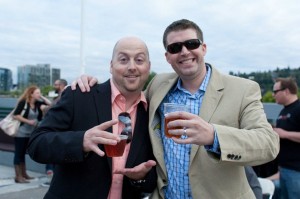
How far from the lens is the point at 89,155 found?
7.00ft

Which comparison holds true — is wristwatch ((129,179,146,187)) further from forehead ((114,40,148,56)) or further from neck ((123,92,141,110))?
forehead ((114,40,148,56))

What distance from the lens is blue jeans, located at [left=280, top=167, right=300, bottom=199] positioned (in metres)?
4.79

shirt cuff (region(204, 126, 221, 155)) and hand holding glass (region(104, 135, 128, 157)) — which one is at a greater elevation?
shirt cuff (region(204, 126, 221, 155))

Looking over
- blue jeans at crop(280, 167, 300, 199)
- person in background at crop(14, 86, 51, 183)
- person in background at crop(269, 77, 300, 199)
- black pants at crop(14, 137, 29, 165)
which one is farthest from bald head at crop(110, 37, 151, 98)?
black pants at crop(14, 137, 29, 165)

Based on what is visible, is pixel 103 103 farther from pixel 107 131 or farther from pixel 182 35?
pixel 182 35

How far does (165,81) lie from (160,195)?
813 mm

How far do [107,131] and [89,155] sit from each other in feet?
0.61

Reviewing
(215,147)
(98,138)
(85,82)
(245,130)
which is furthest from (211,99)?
(85,82)

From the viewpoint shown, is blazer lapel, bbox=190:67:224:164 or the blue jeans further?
the blue jeans

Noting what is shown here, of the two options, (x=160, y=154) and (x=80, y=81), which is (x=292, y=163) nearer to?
(x=160, y=154)

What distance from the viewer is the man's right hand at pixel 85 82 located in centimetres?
243

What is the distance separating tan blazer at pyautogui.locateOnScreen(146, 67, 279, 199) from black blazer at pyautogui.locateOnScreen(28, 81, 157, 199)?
14cm

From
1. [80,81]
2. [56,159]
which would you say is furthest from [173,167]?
[80,81]

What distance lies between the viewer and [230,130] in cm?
184
